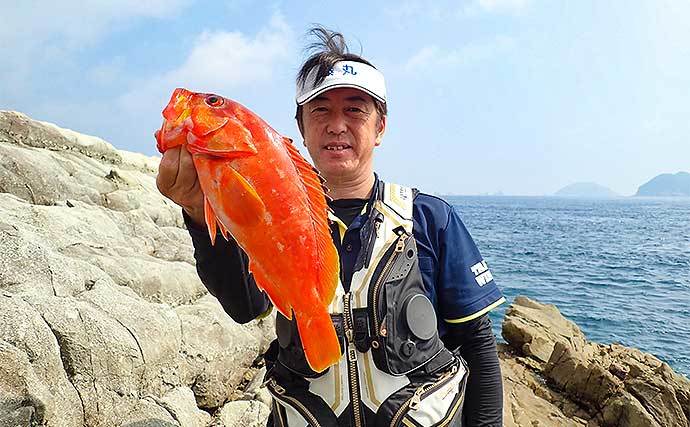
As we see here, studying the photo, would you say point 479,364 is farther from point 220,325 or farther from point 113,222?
point 113,222

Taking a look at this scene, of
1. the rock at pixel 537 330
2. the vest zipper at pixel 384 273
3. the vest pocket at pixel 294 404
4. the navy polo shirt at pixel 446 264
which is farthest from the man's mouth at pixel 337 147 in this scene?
the rock at pixel 537 330

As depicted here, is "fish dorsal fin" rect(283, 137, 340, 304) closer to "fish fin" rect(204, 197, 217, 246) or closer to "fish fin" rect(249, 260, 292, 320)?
"fish fin" rect(249, 260, 292, 320)

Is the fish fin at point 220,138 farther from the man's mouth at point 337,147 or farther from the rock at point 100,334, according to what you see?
the rock at point 100,334

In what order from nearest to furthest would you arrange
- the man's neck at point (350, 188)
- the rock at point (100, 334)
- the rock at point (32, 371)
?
the man's neck at point (350, 188), the rock at point (32, 371), the rock at point (100, 334)

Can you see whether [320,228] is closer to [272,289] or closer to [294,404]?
[272,289]

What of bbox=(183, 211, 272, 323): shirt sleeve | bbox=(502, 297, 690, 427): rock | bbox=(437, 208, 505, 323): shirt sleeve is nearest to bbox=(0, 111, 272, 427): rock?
bbox=(183, 211, 272, 323): shirt sleeve

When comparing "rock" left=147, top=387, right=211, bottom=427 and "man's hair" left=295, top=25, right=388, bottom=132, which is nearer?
"man's hair" left=295, top=25, right=388, bottom=132

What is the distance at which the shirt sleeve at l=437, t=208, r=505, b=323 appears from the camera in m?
2.88

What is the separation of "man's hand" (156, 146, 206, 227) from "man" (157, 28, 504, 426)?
116 mm

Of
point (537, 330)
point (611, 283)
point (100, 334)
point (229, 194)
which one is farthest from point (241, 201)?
point (611, 283)

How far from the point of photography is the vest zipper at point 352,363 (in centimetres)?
268

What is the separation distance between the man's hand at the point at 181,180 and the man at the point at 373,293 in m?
0.12

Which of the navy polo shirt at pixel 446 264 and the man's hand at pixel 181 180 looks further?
the navy polo shirt at pixel 446 264

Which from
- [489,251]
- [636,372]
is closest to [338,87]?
[636,372]
